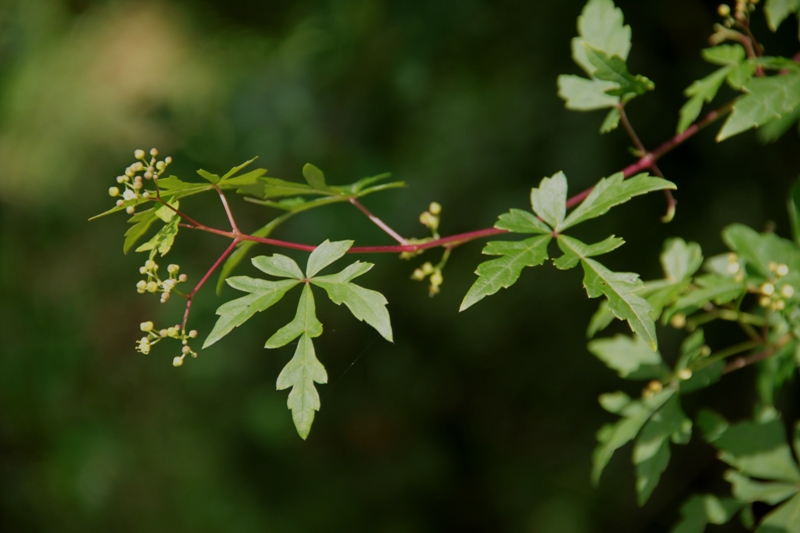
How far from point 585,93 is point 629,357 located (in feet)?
2.27

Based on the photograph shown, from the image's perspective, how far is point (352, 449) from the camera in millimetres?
4508

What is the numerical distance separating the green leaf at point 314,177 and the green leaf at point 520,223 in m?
0.41

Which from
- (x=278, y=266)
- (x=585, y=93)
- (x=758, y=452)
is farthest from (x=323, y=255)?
(x=758, y=452)

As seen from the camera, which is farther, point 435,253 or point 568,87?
point 435,253

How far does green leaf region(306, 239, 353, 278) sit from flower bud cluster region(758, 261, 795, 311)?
84cm

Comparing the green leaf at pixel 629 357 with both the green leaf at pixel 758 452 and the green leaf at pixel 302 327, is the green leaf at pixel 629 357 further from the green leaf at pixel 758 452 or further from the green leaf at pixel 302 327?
the green leaf at pixel 302 327

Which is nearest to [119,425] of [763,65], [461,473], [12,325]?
[12,325]

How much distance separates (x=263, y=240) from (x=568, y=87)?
0.90 metres

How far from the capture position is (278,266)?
130 cm

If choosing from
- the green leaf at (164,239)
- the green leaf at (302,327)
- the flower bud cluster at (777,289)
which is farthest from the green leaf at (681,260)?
the green leaf at (164,239)

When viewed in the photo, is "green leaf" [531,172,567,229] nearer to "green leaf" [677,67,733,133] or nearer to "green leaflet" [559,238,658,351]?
"green leaflet" [559,238,658,351]

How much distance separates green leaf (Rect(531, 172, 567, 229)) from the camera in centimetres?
132

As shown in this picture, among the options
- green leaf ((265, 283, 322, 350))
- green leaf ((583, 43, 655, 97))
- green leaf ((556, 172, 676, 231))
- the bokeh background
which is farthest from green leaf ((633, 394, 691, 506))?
the bokeh background

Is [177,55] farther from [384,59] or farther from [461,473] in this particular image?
[461,473]
